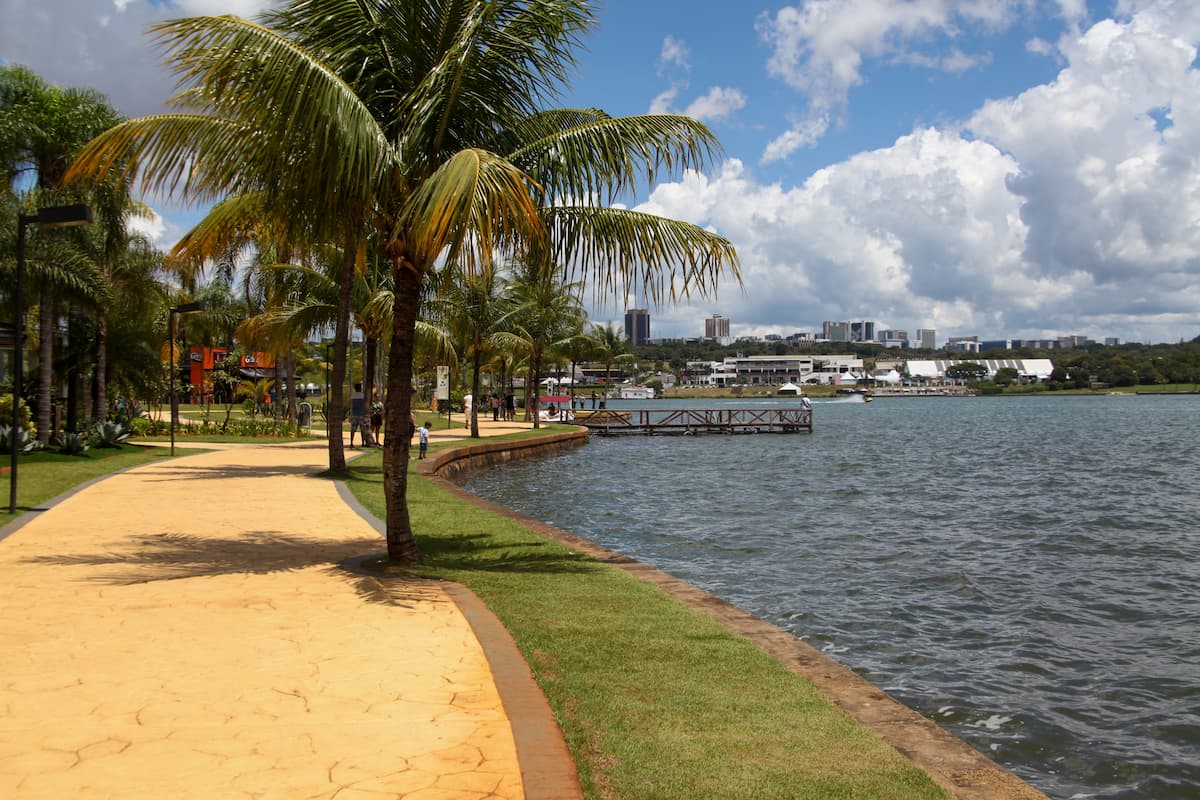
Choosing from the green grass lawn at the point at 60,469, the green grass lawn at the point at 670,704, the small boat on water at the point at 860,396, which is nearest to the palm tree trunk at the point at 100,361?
the green grass lawn at the point at 60,469

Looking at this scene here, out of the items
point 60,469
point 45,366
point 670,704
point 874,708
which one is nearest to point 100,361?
point 45,366

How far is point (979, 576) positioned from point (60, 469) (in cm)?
1637

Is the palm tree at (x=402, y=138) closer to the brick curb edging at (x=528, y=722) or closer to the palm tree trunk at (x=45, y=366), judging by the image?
the brick curb edging at (x=528, y=722)

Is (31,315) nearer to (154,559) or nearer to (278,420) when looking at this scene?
(278,420)

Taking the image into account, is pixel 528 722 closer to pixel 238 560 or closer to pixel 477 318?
pixel 238 560

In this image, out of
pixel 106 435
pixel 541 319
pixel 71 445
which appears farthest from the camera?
pixel 541 319

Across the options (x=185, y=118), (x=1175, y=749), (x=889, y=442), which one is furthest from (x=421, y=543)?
(x=889, y=442)

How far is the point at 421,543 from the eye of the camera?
10805 mm

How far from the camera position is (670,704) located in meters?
5.41

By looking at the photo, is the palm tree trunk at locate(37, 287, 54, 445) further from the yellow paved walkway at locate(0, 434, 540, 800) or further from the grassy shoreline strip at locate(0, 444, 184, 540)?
the yellow paved walkway at locate(0, 434, 540, 800)

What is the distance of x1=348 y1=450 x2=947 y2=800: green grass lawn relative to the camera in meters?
4.33

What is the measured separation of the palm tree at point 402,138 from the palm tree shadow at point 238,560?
865mm

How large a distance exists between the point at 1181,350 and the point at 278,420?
202 metres

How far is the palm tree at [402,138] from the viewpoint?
7.89 metres
